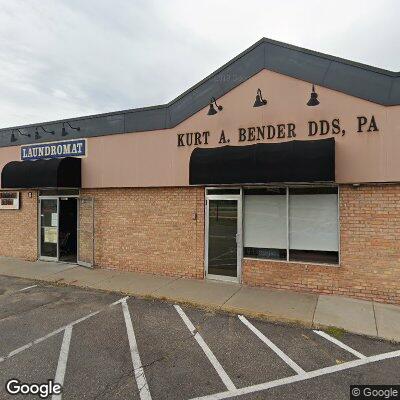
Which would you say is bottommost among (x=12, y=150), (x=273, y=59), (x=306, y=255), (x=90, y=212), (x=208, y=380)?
(x=208, y=380)

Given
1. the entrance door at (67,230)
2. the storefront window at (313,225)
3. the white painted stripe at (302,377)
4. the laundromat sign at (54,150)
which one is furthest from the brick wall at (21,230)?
the white painted stripe at (302,377)

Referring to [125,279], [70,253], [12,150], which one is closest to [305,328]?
[125,279]

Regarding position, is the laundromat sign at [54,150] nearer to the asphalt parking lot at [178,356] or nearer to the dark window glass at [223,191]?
the dark window glass at [223,191]

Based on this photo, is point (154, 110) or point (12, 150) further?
point (12, 150)

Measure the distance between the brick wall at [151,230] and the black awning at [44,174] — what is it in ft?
3.01

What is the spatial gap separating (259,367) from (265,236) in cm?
445

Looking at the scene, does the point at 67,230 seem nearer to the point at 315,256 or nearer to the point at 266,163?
the point at 266,163

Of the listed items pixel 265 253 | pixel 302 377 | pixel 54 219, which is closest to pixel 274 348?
pixel 302 377

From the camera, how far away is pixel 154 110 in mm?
10484

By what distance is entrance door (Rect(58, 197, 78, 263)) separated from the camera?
13.6 m

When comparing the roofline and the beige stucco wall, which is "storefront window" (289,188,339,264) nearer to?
the beige stucco wall

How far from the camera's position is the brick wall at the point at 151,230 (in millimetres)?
9859

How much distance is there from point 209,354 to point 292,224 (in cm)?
448

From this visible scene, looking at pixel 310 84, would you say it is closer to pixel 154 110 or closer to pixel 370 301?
pixel 154 110
